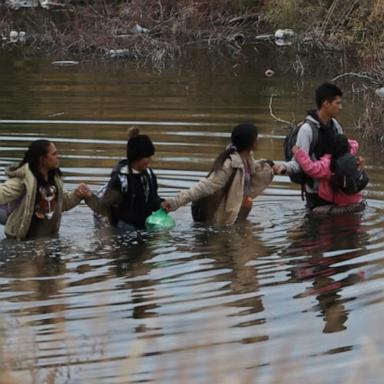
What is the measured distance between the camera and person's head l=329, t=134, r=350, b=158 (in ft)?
39.6

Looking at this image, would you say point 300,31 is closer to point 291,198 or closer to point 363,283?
point 291,198

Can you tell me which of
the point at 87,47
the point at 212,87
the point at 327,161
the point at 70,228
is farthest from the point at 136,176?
the point at 87,47

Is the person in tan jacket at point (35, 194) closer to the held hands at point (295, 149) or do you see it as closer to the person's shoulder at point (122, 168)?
the person's shoulder at point (122, 168)

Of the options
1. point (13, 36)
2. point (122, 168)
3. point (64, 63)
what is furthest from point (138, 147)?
point (13, 36)

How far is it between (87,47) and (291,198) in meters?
20.0

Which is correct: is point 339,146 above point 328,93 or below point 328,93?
below

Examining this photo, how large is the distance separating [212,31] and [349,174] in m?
24.5

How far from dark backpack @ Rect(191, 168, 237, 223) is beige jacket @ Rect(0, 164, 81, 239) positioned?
134 centimetres

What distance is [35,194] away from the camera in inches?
432

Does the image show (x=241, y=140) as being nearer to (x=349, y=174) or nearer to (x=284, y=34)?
(x=349, y=174)

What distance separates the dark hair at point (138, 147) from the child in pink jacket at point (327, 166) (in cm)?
162

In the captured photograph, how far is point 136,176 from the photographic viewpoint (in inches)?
448

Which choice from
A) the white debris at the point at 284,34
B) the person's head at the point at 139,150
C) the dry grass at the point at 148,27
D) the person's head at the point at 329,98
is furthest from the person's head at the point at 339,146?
the white debris at the point at 284,34

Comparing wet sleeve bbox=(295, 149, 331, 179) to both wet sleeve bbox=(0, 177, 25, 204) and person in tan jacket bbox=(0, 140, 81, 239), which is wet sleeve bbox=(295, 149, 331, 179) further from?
wet sleeve bbox=(0, 177, 25, 204)
